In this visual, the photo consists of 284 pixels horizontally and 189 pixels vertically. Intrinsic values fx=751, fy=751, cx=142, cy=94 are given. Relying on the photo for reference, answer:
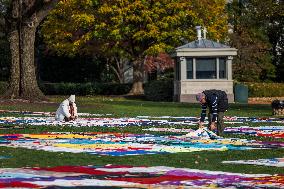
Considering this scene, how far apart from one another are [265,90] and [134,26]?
10.7 meters

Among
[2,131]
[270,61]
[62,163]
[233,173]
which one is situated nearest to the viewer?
[233,173]

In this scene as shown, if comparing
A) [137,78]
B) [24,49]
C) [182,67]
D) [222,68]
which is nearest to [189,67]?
[182,67]

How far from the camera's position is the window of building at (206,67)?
48000 mm

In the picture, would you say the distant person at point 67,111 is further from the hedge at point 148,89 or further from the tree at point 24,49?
the hedge at point 148,89

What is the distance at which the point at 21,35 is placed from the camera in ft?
130

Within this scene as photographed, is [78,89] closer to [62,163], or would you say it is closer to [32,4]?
[32,4]

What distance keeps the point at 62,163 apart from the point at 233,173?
319cm

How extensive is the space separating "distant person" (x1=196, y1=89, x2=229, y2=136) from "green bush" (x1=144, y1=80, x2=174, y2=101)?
3095 centimetres

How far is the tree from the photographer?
39.0 m

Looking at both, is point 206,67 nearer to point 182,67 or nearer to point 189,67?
point 189,67

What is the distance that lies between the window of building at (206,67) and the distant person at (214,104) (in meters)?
28.3

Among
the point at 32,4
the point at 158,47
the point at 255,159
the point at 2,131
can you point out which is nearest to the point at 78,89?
the point at 158,47

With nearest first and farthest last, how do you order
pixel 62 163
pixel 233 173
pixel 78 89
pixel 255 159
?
pixel 233 173 → pixel 62 163 → pixel 255 159 → pixel 78 89

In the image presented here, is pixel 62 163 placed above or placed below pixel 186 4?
below
